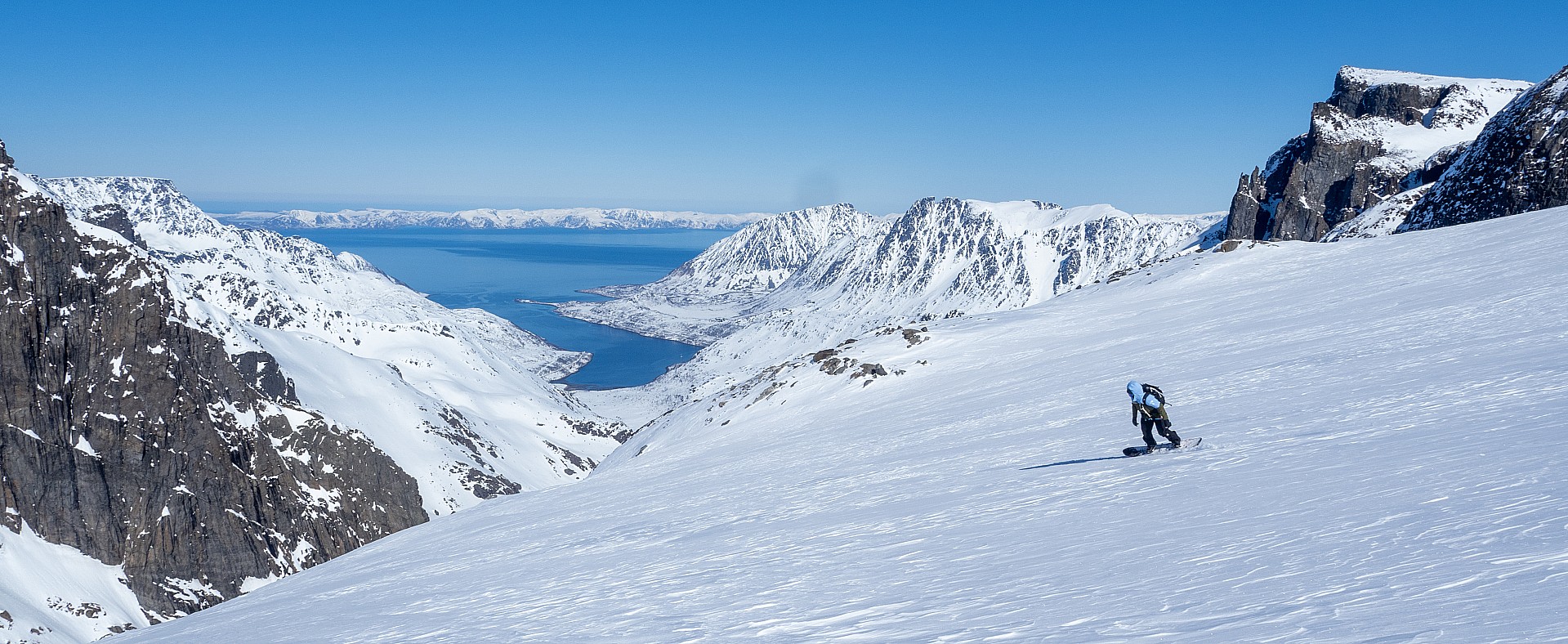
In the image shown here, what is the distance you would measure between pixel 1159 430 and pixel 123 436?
320ft

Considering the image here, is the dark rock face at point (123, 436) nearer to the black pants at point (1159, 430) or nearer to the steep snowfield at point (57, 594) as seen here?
the steep snowfield at point (57, 594)

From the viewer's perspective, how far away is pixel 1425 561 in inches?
283

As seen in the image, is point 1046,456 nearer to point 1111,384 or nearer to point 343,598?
point 1111,384

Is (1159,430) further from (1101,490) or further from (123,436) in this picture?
(123,436)

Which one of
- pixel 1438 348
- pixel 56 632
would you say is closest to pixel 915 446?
pixel 1438 348

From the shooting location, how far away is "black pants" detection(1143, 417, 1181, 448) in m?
15.0

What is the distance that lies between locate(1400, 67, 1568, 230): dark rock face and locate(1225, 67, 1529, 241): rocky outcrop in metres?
17.6

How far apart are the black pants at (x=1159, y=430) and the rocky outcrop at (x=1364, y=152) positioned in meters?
76.6

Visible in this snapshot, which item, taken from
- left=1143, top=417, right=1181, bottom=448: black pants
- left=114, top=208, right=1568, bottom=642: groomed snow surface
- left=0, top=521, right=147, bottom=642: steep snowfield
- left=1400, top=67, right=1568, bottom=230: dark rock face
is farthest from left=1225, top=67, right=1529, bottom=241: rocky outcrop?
left=0, top=521, right=147, bottom=642: steep snowfield

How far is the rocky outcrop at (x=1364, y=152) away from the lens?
84438mm

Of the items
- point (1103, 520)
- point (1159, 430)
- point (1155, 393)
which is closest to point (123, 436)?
point (1159, 430)

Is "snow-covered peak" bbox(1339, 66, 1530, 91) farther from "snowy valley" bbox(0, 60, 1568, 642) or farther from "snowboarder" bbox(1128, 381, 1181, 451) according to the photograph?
"snowboarder" bbox(1128, 381, 1181, 451)

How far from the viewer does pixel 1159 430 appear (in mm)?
15250

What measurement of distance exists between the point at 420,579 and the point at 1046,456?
11827 millimetres
